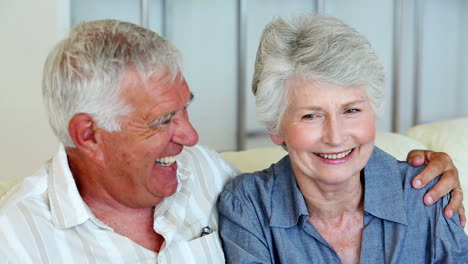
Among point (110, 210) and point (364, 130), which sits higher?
point (364, 130)

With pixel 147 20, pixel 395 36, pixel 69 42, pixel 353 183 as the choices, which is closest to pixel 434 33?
pixel 395 36

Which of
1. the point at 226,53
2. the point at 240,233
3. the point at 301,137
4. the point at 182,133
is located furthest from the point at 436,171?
the point at 226,53

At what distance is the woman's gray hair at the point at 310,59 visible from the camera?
1.60 m

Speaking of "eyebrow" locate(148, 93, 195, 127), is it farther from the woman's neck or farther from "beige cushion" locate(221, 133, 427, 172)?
"beige cushion" locate(221, 133, 427, 172)

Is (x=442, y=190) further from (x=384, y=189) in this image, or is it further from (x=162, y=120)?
A: (x=162, y=120)

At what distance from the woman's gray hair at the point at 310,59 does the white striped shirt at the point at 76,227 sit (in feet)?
0.96

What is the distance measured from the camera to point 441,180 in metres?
1.73

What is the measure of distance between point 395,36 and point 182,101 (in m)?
3.38

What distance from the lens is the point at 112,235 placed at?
5.07 ft

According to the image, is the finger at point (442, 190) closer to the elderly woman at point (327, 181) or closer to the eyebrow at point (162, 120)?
the elderly woman at point (327, 181)

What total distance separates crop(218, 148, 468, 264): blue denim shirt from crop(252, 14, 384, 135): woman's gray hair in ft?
0.61

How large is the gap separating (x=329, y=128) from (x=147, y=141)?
1.31 ft

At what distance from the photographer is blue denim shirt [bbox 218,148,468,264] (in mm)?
1667

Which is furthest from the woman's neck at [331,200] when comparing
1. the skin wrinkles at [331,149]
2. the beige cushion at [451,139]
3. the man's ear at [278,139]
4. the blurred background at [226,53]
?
the blurred background at [226,53]
